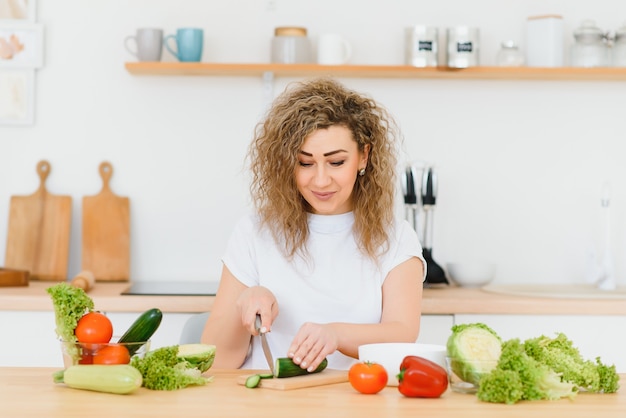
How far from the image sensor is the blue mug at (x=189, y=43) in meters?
3.51

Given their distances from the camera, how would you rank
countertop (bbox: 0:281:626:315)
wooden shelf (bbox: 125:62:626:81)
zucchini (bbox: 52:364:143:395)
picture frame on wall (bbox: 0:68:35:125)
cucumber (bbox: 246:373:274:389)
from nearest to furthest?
zucchini (bbox: 52:364:143:395), cucumber (bbox: 246:373:274:389), countertop (bbox: 0:281:626:315), wooden shelf (bbox: 125:62:626:81), picture frame on wall (bbox: 0:68:35:125)

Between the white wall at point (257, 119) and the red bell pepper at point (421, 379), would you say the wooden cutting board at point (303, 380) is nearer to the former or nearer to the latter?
the red bell pepper at point (421, 379)

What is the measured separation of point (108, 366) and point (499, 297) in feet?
6.02

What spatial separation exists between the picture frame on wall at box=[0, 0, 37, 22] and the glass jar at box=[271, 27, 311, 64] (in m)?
0.94

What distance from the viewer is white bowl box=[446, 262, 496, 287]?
11.6 ft

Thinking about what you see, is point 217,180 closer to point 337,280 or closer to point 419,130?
point 419,130

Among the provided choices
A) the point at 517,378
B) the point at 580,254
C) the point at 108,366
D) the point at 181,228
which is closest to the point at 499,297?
the point at 580,254

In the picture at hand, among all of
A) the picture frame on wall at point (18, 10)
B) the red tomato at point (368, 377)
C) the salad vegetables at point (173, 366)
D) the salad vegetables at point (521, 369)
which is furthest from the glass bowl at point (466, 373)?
the picture frame on wall at point (18, 10)

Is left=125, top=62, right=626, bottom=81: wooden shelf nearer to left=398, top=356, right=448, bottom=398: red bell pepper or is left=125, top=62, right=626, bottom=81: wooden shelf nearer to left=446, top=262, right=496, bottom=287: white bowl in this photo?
left=446, top=262, right=496, bottom=287: white bowl

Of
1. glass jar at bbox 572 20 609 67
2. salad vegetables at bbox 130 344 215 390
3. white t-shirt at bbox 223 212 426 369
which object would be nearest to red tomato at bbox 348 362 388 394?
salad vegetables at bbox 130 344 215 390

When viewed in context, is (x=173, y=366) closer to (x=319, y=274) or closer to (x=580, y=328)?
(x=319, y=274)

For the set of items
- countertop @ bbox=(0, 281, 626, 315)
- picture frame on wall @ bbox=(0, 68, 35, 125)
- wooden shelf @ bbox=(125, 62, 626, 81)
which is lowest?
countertop @ bbox=(0, 281, 626, 315)

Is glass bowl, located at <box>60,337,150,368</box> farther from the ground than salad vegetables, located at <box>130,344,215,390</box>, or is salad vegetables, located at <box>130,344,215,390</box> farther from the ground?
glass bowl, located at <box>60,337,150,368</box>

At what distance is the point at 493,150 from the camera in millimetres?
3738
